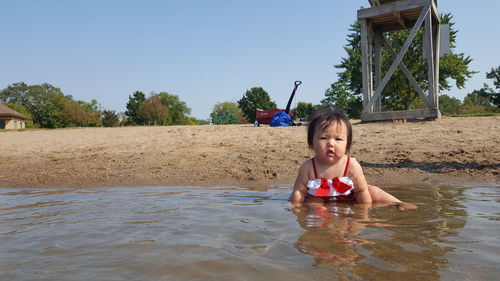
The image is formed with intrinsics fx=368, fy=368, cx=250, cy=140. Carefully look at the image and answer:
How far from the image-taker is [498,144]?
687 centimetres

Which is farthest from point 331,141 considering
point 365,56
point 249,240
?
point 365,56

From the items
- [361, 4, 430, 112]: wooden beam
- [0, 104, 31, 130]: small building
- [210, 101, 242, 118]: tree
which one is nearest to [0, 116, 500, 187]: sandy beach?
[361, 4, 430, 112]: wooden beam

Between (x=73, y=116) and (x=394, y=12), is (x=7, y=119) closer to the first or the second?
(x=73, y=116)

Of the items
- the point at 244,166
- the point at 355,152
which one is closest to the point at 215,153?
the point at 244,166

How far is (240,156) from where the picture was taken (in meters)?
6.89

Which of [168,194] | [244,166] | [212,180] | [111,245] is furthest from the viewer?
[244,166]

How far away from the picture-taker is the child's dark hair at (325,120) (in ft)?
10.7

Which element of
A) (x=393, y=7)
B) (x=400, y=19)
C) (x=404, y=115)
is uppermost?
(x=393, y=7)

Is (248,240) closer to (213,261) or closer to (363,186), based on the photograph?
(213,261)

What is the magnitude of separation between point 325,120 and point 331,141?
7.6 inches

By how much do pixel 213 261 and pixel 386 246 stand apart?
897mm

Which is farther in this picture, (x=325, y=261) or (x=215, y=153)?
(x=215, y=153)

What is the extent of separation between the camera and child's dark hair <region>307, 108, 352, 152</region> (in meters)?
3.25

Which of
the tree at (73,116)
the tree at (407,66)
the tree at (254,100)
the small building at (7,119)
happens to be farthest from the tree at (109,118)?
the tree at (407,66)
